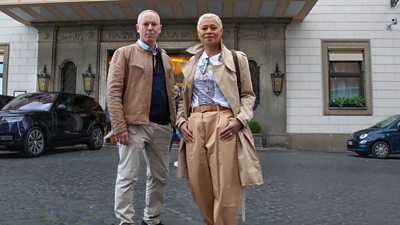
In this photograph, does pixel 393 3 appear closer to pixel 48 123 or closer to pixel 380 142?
pixel 380 142

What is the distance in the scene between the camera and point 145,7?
15.2m

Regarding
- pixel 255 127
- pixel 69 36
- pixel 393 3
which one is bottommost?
pixel 255 127

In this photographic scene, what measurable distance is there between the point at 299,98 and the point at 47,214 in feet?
42.7

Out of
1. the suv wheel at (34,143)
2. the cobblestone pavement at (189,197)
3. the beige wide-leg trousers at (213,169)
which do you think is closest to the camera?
the beige wide-leg trousers at (213,169)

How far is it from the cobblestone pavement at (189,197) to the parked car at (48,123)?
1.24 metres

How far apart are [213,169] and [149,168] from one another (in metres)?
0.98

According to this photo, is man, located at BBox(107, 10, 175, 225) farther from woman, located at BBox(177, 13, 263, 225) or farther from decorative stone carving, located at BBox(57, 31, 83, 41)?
decorative stone carving, located at BBox(57, 31, 83, 41)

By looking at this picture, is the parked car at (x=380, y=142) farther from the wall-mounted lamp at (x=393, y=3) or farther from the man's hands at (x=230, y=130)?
the man's hands at (x=230, y=130)

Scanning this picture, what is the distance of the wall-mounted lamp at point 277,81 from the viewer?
15.8 meters

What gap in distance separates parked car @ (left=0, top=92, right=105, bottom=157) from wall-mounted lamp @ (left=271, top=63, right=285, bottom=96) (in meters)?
6.70

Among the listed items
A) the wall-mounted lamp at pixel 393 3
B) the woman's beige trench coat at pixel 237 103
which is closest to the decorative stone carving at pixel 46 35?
the wall-mounted lamp at pixel 393 3

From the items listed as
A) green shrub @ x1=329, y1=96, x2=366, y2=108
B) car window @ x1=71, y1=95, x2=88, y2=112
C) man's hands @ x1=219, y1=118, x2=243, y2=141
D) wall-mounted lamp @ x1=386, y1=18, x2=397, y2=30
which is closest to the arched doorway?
car window @ x1=71, y1=95, x2=88, y2=112

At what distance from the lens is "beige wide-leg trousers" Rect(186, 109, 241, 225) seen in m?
3.03

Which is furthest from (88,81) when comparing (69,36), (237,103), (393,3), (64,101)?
(237,103)
